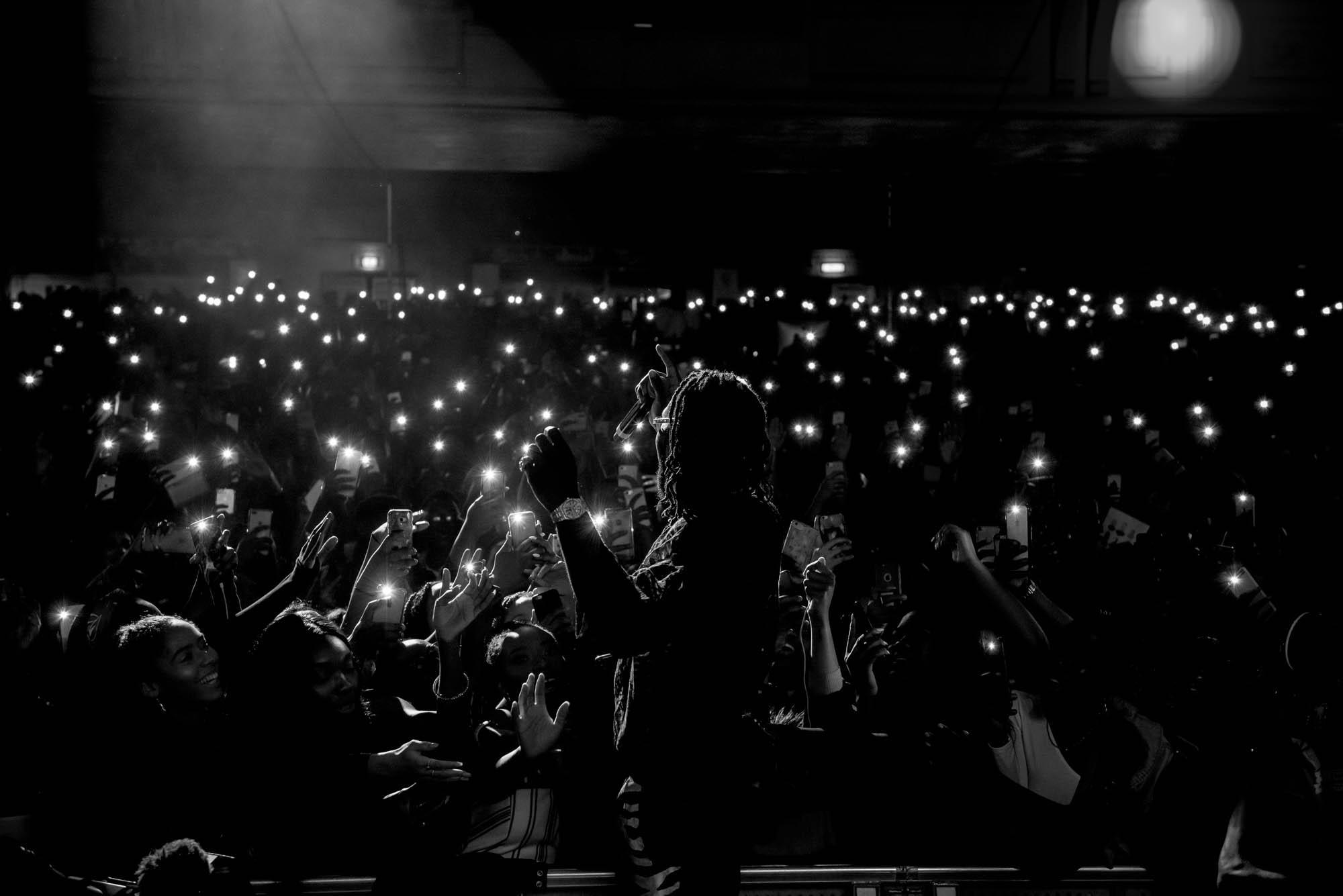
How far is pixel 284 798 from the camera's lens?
288cm

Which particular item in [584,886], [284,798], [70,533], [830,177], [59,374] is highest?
[830,177]

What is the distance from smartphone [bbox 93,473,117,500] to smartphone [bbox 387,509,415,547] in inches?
94.4

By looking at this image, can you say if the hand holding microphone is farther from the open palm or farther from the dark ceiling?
the dark ceiling

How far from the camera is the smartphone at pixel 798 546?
12.4 ft

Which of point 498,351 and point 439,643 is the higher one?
point 498,351

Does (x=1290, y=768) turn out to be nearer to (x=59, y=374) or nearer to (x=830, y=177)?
(x=59, y=374)

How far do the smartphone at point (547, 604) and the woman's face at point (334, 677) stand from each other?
3.42ft

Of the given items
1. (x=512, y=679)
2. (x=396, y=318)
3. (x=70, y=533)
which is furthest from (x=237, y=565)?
(x=396, y=318)

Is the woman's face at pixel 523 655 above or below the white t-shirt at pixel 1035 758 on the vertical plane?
above

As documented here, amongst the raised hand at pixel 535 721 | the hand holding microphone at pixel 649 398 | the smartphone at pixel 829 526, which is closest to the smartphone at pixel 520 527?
the smartphone at pixel 829 526

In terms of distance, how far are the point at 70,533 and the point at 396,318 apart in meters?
5.80

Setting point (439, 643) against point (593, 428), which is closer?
point (439, 643)

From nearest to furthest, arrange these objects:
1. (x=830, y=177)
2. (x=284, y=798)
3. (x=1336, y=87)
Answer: (x=284, y=798) → (x=1336, y=87) → (x=830, y=177)

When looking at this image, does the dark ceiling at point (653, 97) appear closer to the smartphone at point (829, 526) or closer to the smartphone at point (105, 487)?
the smartphone at point (105, 487)
